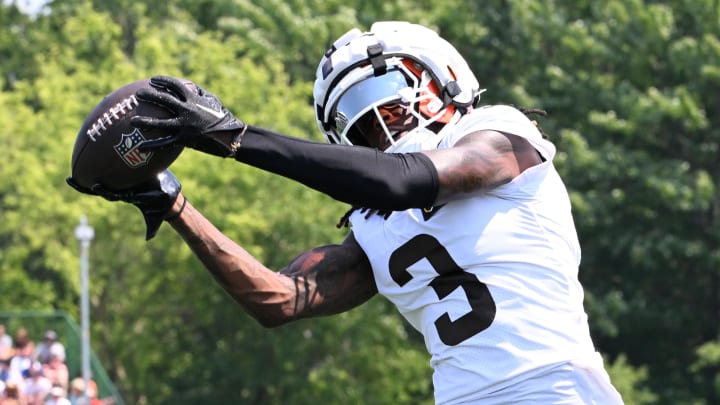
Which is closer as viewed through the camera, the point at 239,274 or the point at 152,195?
the point at 152,195

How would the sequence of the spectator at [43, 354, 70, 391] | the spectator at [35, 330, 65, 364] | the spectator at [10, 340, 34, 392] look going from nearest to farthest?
1. the spectator at [10, 340, 34, 392]
2. the spectator at [43, 354, 70, 391]
3. the spectator at [35, 330, 65, 364]

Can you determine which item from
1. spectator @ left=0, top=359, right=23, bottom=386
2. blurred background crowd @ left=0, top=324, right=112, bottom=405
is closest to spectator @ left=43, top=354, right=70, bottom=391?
blurred background crowd @ left=0, top=324, right=112, bottom=405

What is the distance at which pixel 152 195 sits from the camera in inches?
171

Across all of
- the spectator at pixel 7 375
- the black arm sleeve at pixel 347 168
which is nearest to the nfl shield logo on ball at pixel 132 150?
the black arm sleeve at pixel 347 168

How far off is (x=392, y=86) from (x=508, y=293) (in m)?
0.71

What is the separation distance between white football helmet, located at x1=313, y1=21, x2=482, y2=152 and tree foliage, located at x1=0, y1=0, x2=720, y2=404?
21053 mm

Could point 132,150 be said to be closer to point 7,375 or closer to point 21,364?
point 7,375

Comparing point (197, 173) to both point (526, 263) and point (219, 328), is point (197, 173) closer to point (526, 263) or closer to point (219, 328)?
point (219, 328)

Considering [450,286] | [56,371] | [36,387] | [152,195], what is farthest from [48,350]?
[450,286]

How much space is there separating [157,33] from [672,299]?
12.9 metres

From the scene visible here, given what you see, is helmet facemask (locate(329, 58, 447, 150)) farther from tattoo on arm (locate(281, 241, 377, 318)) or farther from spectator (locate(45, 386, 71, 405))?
spectator (locate(45, 386, 71, 405))

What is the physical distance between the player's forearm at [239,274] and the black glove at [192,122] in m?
0.82

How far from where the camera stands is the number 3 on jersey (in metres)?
4.24

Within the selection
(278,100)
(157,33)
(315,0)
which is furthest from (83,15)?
(278,100)
